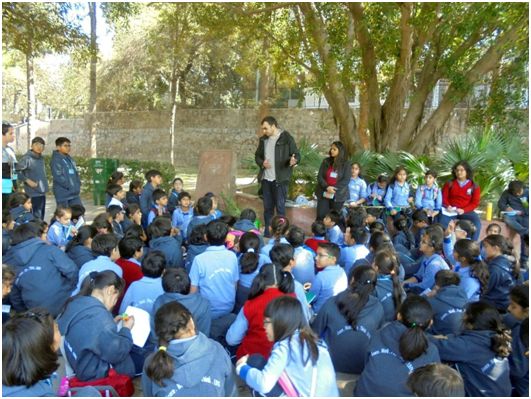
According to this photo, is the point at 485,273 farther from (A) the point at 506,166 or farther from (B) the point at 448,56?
(B) the point at 448,56

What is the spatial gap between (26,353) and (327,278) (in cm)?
247

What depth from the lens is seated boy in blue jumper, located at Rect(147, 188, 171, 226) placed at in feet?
20.9

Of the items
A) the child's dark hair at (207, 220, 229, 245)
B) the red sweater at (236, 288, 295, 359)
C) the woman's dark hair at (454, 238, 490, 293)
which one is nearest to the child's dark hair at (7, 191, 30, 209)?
the child's dark hair at (207, 220, 229, 245)

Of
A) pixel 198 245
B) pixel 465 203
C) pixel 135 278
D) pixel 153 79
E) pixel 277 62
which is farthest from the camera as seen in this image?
pixel 153 79

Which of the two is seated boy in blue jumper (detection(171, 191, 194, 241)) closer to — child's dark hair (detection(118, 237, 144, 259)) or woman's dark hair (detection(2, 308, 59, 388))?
Result: child's dark hair (detection(118, 237, 144, 259))

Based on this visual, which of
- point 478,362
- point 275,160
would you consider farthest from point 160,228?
point 478,362

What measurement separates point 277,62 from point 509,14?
5.87 meters

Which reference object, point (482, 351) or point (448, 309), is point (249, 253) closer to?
point (448, 309)

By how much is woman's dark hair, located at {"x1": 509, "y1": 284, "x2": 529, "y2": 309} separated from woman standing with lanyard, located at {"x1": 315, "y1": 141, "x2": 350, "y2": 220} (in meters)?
3.79

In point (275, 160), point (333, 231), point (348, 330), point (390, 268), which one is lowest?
point (348, 330)

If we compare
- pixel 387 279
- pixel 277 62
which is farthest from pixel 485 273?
pixel 277 62

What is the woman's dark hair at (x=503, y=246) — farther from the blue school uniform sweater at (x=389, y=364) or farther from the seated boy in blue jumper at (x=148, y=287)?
the seated boy in blue jumper at (x=148, y=287)

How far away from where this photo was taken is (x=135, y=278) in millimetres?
4180

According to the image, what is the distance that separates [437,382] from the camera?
2156 millimetres
